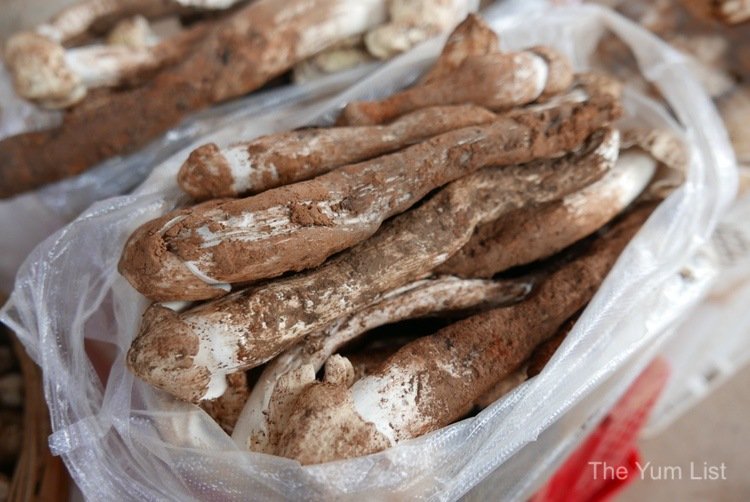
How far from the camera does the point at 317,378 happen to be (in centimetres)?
72

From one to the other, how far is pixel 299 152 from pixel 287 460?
0.38 metres

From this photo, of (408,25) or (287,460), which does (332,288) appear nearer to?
(287,460)

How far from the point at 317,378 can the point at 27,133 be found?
0.68 m

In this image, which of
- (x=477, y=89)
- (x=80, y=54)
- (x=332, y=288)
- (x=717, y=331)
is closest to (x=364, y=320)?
(x=332, y=288)

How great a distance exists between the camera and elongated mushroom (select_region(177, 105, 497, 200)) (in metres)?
0.71

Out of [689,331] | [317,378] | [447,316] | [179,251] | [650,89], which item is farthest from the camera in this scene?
[689,331]

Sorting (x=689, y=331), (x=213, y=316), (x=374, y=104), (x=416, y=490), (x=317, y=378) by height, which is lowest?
(x=689, y=331)

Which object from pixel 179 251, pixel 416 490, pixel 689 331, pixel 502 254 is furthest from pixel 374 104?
pixel 689 331

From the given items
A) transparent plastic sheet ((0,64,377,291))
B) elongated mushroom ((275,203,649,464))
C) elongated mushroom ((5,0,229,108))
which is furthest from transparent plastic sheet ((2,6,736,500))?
elongated mushroom ((5,0,229,108))

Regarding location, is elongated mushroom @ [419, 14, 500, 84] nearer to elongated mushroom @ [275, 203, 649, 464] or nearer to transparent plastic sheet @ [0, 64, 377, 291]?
transparent plastic sheet @ [0, 64, 377, 291]

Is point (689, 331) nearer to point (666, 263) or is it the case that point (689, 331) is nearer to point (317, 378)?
point (666, 263)

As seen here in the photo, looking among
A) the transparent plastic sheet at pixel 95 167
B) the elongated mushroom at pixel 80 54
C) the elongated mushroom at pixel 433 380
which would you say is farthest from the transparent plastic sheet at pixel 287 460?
the elongated mushroom at pixel 80 54

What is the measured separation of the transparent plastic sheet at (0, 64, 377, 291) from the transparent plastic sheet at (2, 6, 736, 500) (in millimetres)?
123

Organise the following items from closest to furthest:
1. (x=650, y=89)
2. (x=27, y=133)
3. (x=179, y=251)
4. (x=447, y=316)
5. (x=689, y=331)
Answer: (x=179, y=251), (x=447, y=316), (x=27, y=133), (x=650, y=89), (x=689, y=331)
